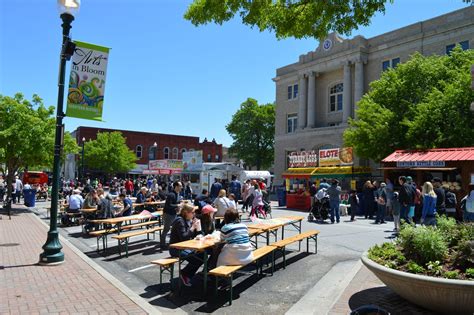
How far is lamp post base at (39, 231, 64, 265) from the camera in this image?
8.57 metres

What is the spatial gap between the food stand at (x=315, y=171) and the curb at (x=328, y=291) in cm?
1498

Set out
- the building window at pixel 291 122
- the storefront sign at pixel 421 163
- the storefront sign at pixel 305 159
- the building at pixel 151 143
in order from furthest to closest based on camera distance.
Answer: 1. the building at pixel 151 143
2. the building window at pixel 291 122
3. the storefront sign at pixel 305 159
4. the storefront sign at pixel 421 163

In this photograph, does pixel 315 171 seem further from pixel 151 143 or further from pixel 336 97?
pixel 151 143

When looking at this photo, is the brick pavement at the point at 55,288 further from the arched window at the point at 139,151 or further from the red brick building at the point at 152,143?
the arched window at the point at 139,151

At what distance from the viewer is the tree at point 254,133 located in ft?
201

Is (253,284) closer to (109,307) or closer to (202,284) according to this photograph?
(202,284)

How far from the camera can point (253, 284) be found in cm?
738

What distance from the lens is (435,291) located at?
4.88m

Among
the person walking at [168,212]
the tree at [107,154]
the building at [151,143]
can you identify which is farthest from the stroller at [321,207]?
the building at [151,143]

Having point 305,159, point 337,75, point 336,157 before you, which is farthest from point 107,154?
point 336,157

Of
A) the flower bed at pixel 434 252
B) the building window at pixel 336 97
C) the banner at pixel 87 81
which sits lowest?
the flower bed at pixel 434 252

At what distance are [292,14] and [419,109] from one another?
19.0 m

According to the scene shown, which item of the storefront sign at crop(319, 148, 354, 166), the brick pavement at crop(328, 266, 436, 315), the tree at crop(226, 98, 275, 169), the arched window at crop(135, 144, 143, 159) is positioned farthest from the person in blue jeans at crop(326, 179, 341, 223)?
the arched window at crop(135, 144, 143, 159)

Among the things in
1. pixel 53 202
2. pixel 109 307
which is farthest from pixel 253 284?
pixel 53 202
